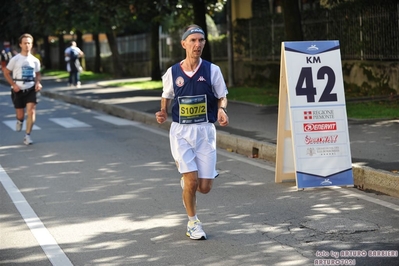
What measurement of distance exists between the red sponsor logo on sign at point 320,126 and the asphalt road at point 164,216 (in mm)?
703

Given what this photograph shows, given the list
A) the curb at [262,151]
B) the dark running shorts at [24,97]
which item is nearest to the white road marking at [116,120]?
the curb at [262,151]

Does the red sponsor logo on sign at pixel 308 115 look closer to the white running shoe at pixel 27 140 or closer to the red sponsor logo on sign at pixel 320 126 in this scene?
the red sponsor logo on sign at pixel 320 126

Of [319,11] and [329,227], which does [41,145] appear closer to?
[329,227]

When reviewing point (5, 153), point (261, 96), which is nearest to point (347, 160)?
point (5, 153)

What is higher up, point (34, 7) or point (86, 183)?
point (34, 7)

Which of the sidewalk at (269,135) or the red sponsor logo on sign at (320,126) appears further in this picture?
the red sponsor logo on sign at (320,126)

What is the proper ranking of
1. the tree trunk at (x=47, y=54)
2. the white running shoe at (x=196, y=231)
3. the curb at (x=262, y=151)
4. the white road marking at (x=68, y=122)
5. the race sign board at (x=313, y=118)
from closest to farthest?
1. the white running shoe at (x=196, y=231)
2. the curb at (x=262, y=151)
3. the race sign board at (x=313, y=118)
4. the white road marking at (x=68, y=122)
5. the tree trunk at (x=47, y=54)

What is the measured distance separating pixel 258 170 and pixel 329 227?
3864mm

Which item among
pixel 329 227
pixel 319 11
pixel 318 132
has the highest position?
pixel 319 11

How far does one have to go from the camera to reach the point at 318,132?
1009cm

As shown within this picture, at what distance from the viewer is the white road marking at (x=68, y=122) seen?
1870cm

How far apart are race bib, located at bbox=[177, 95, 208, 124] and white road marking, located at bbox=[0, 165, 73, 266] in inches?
60.3

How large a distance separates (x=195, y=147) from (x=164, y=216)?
1.25 m

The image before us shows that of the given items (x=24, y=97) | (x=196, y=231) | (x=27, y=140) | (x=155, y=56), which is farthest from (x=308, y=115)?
(x=155, y=56)
